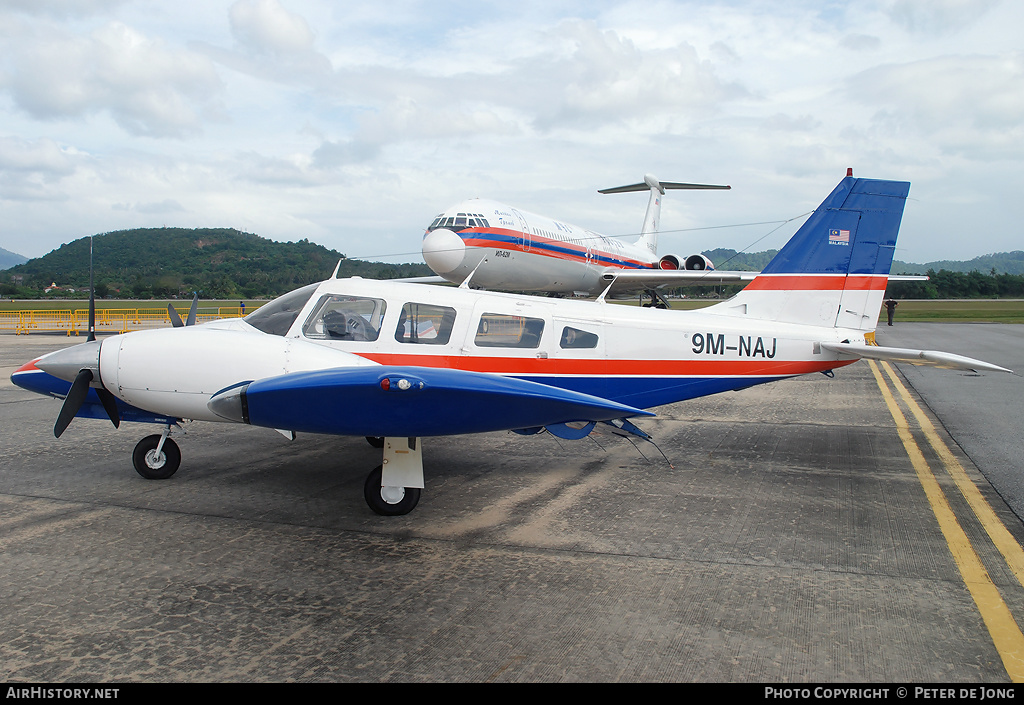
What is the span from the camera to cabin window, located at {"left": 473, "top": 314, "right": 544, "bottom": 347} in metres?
6.38

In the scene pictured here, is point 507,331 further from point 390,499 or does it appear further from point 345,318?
point 390,499

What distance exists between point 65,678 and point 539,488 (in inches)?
154

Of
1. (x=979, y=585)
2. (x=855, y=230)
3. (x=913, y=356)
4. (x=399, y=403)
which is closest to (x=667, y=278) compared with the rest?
(x=855, y=230)

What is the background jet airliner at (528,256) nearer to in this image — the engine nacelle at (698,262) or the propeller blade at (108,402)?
the engine nacelle at (698,262)

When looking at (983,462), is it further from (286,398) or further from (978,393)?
(286,398)

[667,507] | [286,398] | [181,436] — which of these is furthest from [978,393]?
[181,436]

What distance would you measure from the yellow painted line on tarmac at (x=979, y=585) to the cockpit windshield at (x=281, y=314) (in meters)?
5.77

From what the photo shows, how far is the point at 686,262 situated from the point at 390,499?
2633cm

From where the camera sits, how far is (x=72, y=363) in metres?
5.53

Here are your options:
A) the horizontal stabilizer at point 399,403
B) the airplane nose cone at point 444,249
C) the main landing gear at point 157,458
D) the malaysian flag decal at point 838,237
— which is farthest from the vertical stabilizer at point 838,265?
the airplane nose cone at point 444,249

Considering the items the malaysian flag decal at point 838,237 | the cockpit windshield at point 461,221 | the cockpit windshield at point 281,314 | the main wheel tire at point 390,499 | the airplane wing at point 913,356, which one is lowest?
the main wheel tire at point 390,499

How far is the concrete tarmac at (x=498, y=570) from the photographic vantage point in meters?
3.06

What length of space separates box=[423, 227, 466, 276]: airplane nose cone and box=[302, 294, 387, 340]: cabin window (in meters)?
11.2

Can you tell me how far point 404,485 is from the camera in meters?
5.12
